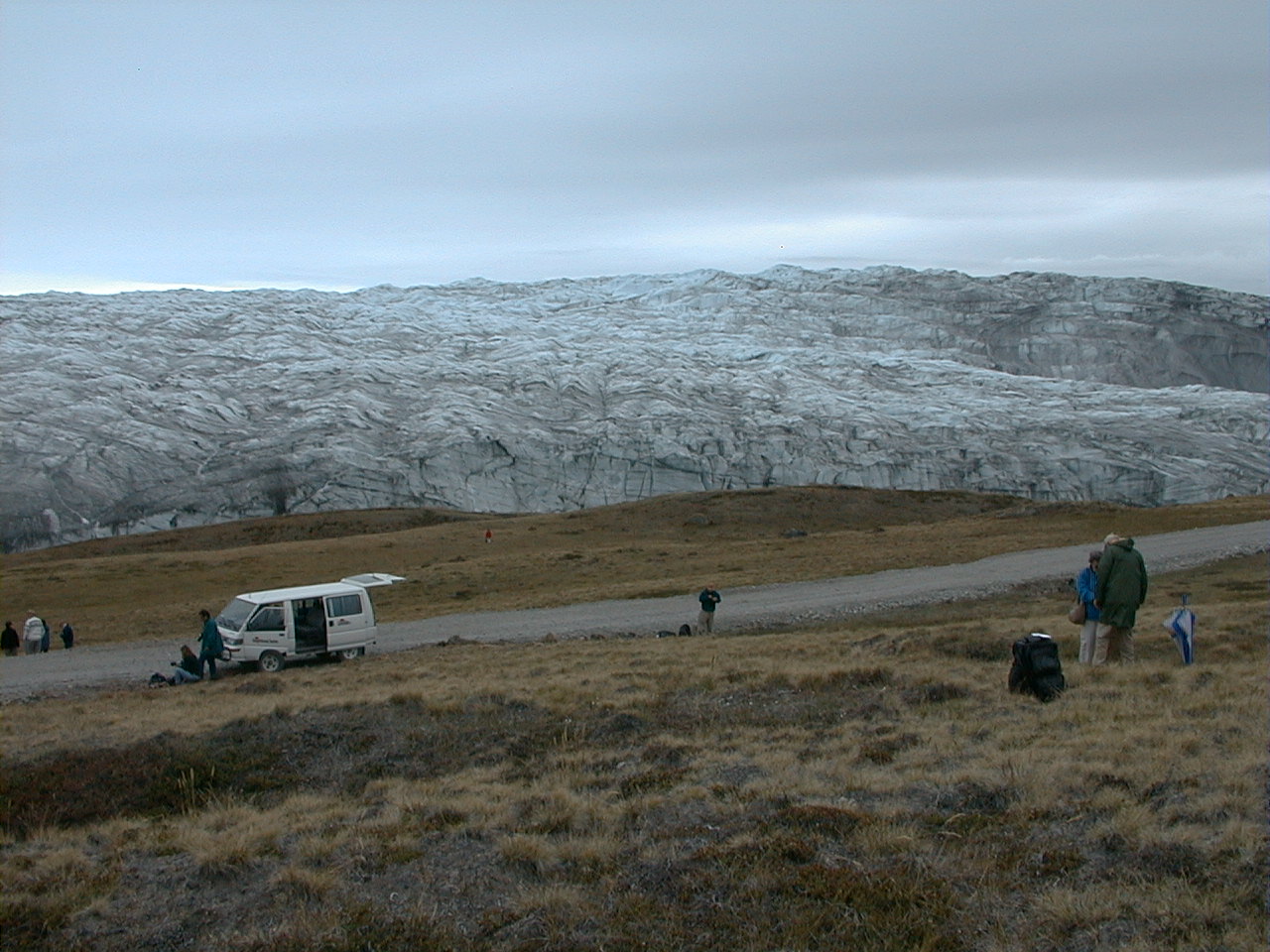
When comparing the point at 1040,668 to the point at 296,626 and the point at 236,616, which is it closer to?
the point at 296,626

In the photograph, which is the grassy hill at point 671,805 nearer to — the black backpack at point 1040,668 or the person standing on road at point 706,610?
the black backpack at point 1040,668

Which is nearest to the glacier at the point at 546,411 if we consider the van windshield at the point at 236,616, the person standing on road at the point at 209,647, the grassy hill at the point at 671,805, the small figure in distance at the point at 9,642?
the small figure in distance at the point at 9,642

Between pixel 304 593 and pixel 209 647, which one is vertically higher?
pixel 304 593

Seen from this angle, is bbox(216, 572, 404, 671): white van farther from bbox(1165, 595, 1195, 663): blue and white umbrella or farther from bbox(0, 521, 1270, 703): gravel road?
bbox(1165, 595, 1195, 663): blue and white umbrella

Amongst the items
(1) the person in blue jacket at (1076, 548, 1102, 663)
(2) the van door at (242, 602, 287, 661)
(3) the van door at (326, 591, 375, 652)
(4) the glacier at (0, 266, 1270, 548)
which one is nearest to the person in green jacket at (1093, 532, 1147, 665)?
(1) the person in blue jacket at (1076, 548, 1102, 663)

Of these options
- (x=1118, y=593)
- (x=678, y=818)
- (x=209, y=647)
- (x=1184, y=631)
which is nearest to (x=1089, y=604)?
(x=1118, y=593)

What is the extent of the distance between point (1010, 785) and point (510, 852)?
4.20 meters

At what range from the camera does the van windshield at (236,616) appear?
24.1m

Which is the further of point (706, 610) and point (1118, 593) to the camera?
point (706, 610)

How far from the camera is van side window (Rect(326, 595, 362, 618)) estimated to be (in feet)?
80.5

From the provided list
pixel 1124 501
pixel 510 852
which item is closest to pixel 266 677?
pixel 510 852

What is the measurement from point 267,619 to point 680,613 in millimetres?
11798

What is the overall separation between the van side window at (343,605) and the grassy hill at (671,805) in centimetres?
451

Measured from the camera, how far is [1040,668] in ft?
41.0
